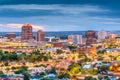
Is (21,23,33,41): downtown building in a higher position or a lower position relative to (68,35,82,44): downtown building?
higher

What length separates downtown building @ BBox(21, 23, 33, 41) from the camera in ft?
86.3

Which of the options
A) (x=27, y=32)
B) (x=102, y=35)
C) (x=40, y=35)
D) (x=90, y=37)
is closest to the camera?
(x=90, y=37)

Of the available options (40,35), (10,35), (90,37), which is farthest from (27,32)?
(90,37)

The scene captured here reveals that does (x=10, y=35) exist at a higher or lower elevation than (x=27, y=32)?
lower

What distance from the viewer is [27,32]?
26.5m

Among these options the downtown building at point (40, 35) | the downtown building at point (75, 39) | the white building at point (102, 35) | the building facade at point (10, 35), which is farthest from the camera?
the white building at point (102, 35)

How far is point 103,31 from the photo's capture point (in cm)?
3002

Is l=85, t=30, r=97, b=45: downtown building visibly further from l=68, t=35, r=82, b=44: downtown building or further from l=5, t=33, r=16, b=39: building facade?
l=5, t=33, r=16, b=39: building facade

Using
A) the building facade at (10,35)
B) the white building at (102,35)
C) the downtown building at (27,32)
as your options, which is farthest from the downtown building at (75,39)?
the building facade at (10,35)

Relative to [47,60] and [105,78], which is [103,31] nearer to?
[47,60]

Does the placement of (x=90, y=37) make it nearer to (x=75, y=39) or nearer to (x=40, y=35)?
(x=75, y=39)

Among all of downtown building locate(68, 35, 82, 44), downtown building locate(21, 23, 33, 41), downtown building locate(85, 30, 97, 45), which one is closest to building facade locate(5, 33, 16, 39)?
downtown building locate(21, 23, 33, 41)

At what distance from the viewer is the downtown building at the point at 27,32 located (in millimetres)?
26309

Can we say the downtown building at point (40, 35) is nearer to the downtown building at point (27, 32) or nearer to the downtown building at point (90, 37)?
the downtown building at point (27, 32)
